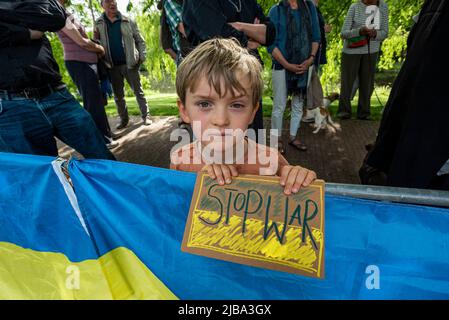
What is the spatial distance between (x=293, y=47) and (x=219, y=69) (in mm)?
2818

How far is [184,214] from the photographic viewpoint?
1.14 m

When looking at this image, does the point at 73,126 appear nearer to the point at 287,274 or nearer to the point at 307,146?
the point at 287,274

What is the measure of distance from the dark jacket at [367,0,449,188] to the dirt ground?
229 centimetres

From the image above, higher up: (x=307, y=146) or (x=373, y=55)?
(x=373, y=55)

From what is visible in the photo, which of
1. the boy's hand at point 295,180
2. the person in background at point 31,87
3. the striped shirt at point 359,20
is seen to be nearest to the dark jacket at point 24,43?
the person in background at point 31,87

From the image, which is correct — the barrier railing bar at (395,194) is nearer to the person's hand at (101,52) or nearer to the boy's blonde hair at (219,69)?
the boy's blonde hair at (219,69)

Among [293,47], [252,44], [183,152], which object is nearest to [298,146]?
[293,47]

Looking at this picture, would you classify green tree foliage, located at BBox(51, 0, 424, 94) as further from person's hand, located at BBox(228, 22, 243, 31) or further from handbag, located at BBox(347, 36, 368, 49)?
person's hand, located at BBox(228, 22, 243, 31)

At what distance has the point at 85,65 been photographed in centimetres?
440

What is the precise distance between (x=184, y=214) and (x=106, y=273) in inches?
17.1

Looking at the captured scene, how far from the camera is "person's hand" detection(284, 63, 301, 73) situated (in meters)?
3.87

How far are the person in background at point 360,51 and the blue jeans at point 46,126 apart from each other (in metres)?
5.15

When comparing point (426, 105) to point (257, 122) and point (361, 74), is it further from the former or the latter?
point (361, 74)
